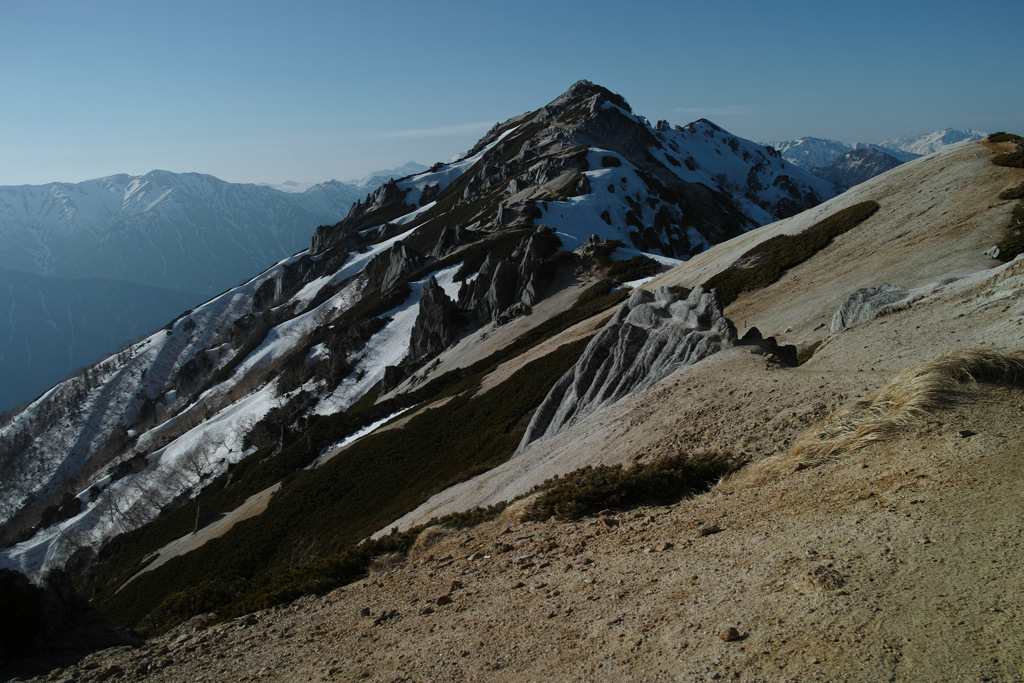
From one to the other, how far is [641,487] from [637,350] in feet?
46.8

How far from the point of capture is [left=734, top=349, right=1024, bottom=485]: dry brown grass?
10648 mm

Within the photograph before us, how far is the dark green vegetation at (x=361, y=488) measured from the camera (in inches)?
1410

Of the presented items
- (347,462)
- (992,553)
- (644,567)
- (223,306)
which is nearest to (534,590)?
(644,567)

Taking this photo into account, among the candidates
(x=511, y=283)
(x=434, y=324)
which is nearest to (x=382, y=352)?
(x=434, y=324)

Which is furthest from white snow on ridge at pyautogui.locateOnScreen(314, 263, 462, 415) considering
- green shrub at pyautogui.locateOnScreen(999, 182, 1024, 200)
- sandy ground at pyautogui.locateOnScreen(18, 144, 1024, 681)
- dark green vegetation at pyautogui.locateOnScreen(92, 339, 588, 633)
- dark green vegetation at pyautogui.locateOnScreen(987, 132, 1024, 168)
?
sandy ground at pyautogui.locateOnScreen(18, 144, 1024, 681)

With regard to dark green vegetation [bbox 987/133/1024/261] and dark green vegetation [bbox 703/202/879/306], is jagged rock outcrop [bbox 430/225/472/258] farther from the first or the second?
dark green vegetation [bbox 987/133/1024/261]

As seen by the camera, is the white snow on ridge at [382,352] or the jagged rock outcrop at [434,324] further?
the white snow on ridge at [382,352]

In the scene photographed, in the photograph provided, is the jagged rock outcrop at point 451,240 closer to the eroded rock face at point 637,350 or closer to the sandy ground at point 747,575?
the eroded rock face at point 637,350

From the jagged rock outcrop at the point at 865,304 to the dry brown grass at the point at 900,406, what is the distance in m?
10.7

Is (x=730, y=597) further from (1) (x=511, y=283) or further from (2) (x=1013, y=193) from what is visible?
(1) (x=511, y=283)

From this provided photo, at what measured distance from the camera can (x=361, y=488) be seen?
41.2m

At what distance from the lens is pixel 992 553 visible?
6734 mm

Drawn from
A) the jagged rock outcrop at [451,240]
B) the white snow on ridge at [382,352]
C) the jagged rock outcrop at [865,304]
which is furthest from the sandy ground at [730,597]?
the jagged rock outcrop at [451,240]

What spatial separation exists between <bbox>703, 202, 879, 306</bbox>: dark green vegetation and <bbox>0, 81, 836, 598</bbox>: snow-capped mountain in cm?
1848
